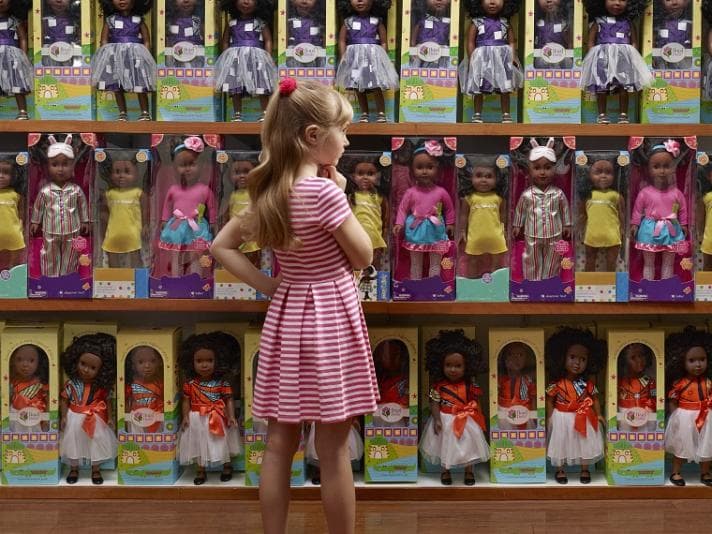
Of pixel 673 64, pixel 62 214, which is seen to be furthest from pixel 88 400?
pixel 673 64

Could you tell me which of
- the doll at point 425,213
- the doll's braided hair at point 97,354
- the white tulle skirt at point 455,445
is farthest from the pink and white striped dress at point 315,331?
the doll's braided hair at point 97,354

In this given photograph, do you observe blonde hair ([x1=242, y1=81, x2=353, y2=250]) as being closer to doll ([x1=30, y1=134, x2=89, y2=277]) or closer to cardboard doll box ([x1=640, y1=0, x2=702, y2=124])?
doll ([x1=30, y1=134, x2=89, y2=277])

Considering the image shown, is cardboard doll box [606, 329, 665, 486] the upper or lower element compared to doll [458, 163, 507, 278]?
lower

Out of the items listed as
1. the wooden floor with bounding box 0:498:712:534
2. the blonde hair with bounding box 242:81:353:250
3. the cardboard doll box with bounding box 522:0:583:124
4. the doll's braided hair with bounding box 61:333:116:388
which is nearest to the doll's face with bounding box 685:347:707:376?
the wooden floor with bounding box 0:498:712:534

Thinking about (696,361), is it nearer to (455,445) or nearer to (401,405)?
(455,445)

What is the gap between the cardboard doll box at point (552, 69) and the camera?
2.24 metres

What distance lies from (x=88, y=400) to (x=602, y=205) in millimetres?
1345

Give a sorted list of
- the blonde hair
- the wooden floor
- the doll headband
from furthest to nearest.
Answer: the doll headband
the wooden floor
the blonde hair

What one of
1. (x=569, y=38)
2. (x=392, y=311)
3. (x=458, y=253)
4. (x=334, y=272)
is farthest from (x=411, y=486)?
(x=569, y=38)

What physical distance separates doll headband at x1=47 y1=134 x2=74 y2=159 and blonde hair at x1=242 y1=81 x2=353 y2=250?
26.4 inches

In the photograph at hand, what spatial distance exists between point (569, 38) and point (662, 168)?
0.38m

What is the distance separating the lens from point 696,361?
2291 mm

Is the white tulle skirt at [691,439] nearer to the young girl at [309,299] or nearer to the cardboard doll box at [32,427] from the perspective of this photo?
the young girl at [309,299]

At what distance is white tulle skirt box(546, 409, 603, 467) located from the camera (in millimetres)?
2305
